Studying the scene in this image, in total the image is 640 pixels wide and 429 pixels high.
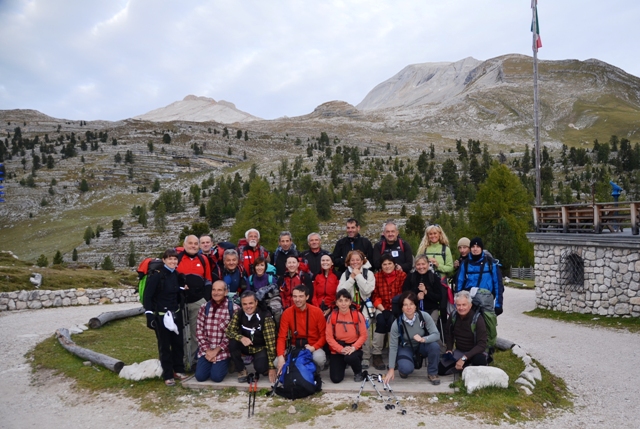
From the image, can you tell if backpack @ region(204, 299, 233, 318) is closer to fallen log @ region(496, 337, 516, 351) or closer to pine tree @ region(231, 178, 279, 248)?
fallen log @ region(496, 337, 516, 351)

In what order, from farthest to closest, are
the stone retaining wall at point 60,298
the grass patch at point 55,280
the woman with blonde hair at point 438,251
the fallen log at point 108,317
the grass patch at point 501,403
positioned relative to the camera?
the grass patch at point 55,280
the stone retaining wall at point 60,298
the fallen log at point 108,317
the woman with blonde hair at point 438,251
the grass patch at point 501,403

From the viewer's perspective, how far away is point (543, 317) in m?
15.6

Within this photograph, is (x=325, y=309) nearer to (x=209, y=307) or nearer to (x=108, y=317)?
(x=209, y=307)

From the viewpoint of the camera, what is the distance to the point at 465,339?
6.72 meters

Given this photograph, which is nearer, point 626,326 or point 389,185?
point 626,326

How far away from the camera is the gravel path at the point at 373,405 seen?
5.58 meters

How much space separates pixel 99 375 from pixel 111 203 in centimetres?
8531

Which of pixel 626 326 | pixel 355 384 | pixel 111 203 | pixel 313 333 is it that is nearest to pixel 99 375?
pixel 313 333

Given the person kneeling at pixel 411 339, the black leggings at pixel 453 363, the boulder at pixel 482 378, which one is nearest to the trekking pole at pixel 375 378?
the person kneeling at pixel 411 339

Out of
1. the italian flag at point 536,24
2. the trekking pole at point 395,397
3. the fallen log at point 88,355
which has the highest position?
the italian flag at point 536,24

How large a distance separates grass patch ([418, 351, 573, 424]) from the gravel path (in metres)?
0.20

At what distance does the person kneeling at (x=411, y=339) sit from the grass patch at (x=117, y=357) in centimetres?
275

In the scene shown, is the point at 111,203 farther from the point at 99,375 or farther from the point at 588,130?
the point at 588,130

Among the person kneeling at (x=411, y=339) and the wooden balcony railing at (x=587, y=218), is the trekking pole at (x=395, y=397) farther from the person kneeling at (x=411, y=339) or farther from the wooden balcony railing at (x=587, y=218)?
the wooden balcony railing at (x=587, y=218)
